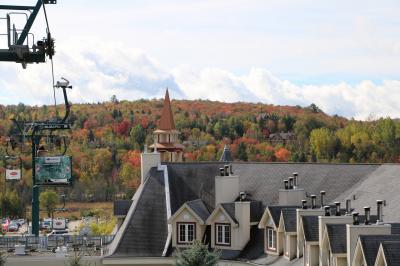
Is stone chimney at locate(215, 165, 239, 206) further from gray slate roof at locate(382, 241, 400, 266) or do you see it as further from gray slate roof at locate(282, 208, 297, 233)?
gray slate roof at locate(382, 241, 400, 266)

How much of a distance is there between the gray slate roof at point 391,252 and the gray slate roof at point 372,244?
1012 millimetres

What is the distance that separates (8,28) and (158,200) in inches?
1013

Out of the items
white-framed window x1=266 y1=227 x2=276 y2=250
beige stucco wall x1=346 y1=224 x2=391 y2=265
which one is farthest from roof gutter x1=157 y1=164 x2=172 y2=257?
beige stucco wall x1=346 y1=224 x2=391 y2=265

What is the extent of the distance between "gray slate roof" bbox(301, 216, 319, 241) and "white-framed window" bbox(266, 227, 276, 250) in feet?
15.7

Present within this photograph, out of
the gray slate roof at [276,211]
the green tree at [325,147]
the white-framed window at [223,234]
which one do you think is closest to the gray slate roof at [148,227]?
the white-framed window at [223,234]

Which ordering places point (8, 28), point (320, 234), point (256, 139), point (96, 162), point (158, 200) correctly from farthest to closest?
point (256, 139) < point (96, 162) < point (158, 200) < point (320, 234) < point (8, 28)

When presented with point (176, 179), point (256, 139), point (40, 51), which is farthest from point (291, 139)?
point (40, 51)

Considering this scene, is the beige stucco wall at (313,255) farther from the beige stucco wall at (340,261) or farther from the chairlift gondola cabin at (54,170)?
the chairlift gondola cabin at (54,170)

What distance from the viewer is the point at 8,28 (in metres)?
22.7

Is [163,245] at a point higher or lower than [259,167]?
lower

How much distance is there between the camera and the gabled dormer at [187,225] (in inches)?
1768

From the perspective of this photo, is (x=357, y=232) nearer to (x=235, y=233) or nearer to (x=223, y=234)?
(x=235, y=233)

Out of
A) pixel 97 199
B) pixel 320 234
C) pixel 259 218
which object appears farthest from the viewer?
pixel 97 199

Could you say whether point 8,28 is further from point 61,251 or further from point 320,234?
point 61,251
